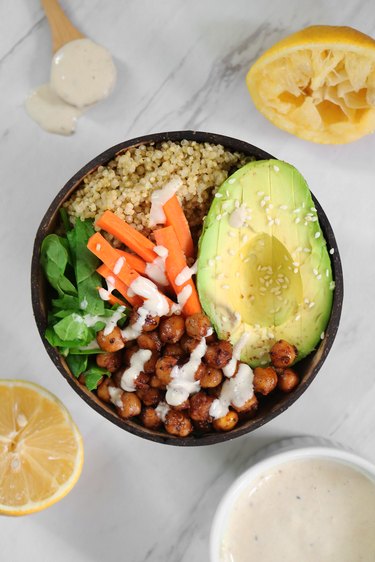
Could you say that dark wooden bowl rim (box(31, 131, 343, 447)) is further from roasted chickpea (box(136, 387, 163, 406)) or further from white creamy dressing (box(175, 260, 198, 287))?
white creamy dressing (box(175, 260, 198, 287))

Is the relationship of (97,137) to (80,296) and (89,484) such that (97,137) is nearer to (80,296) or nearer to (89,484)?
(80,296)

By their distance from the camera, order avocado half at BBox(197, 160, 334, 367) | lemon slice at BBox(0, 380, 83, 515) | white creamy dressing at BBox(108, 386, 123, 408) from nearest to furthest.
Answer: avocado half at BBox(197, 160, 334, 367)
white creamy dressing at BBox(108, 386, 123, 408)
lemon slice at BBox(0, 380, 83, 515)

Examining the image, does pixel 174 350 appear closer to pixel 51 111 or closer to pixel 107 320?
pixel 107 320

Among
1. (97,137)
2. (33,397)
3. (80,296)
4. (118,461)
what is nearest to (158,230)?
(80,296)

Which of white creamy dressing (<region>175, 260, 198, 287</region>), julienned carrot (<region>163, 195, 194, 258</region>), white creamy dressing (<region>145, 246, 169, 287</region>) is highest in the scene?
julienned carrot (<region>163, 195, 194, 258</region>)

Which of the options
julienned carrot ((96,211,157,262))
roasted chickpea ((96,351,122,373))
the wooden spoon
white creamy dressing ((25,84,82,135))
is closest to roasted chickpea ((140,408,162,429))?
roasted chickpea ((96,351,122,373))

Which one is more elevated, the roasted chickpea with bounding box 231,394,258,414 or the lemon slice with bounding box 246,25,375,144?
the lemon slice with bounding box 246,25,375,144

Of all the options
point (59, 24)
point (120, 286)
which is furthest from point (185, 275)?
point (59, 24)
